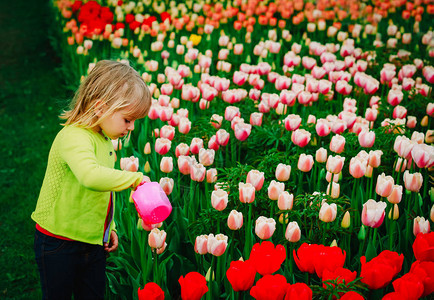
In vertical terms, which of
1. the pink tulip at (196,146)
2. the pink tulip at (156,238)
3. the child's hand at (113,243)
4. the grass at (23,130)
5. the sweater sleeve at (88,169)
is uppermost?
the sweater sleeve at (88,169)

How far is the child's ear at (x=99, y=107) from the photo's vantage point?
2.02 metres

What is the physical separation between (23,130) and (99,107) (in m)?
4.08

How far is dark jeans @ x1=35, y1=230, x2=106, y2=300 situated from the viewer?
210 cm

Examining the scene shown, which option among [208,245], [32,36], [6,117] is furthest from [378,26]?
[32,36]

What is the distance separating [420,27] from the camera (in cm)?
675

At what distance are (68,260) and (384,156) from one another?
210cm

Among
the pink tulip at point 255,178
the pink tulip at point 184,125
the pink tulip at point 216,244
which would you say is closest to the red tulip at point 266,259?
the pink tulip at point 216,244

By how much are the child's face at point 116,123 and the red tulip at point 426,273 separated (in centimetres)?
129

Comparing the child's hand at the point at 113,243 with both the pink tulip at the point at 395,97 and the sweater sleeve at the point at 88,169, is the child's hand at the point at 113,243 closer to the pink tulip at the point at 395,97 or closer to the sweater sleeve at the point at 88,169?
the sweater sleeve at the point at 88,169

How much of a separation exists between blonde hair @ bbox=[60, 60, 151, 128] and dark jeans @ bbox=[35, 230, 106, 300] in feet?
1.81

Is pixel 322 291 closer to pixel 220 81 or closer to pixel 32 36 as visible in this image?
pixel 220 81

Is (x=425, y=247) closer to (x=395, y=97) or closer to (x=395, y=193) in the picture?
(x=395, y=193)

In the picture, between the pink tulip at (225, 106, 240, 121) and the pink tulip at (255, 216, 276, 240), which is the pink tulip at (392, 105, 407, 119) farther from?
the pink tulip at (255, 216, 276, 240)

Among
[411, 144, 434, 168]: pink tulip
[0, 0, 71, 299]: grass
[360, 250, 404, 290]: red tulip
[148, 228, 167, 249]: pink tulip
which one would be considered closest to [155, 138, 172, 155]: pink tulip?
[0, 0, 71, 299]: grass
